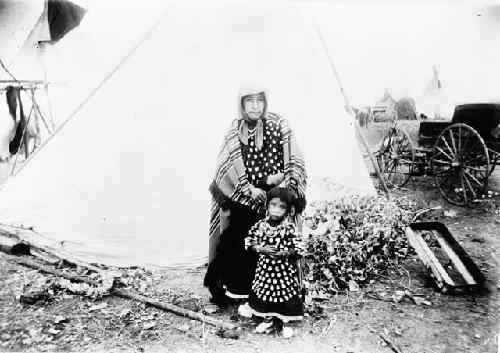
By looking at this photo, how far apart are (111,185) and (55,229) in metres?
0.71

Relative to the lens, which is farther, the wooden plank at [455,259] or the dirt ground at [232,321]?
the wooden plank at [455,259]

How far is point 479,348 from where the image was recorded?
272 cm

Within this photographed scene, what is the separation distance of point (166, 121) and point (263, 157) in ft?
3.47

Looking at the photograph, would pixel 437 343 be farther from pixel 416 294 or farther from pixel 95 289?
pixel 95 289

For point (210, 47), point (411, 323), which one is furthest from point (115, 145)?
point (411, 323)

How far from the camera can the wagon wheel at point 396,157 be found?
552 cm

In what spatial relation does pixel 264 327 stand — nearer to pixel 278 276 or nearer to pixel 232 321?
pixel 232 321

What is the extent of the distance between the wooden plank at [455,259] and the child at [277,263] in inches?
59.4

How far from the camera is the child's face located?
2.77m

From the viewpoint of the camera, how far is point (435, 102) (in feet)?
14.7

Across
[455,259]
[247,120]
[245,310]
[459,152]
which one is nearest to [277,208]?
[247,120]

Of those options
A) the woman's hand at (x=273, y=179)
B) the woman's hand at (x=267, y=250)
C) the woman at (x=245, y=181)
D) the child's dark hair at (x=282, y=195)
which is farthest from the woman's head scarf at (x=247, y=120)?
the woman's hand at (x=267, y=250)

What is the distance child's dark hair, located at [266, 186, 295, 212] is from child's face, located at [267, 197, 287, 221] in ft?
0.07

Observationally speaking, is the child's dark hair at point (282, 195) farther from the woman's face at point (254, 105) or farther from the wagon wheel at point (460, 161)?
the wagon wheel at point (460, 161)
